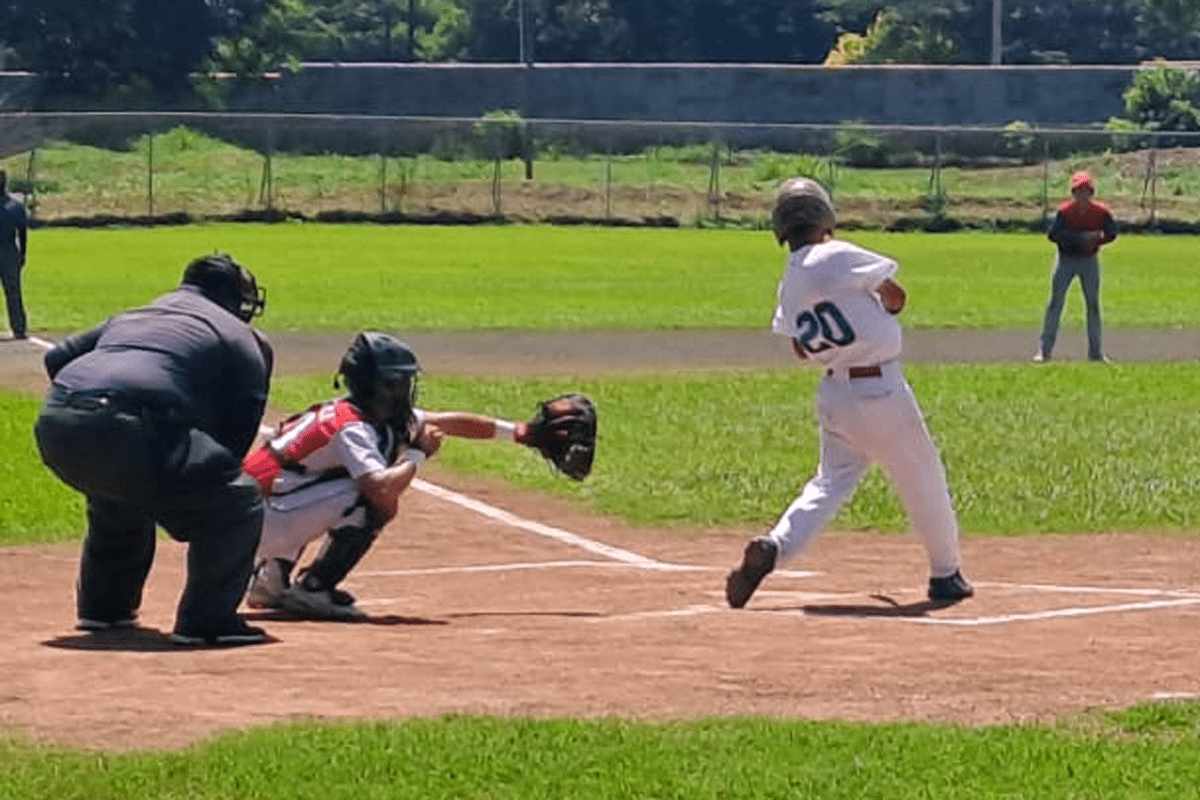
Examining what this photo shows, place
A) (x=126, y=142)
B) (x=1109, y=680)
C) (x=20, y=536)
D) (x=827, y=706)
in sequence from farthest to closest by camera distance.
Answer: (x=126, y=142) → (x=20, y=536) → (x=1109, y=680) → (x=827, y=706)

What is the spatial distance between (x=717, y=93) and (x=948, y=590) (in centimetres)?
7343

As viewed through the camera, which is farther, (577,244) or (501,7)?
(501,7)

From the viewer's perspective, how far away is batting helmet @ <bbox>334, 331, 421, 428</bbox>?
10.9 m

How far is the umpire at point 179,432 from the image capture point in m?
9.80

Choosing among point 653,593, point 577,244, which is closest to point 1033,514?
point 653,593

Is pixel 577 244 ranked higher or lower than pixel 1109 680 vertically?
lower

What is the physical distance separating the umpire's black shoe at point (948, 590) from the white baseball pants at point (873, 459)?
0.09 metres

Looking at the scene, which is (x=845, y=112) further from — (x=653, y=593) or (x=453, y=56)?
(x=653, y=593)

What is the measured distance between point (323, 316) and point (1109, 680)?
962 inches

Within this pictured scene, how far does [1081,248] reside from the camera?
26938mm

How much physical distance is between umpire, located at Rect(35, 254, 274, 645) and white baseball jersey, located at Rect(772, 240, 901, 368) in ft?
7.71

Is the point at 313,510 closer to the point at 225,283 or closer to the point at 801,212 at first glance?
the point at 225,283

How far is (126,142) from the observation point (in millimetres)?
67000

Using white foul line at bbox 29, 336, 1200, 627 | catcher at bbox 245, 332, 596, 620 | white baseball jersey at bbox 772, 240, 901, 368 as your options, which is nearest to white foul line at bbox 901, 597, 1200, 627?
white foul line at bbox 29, 336, 1200, 627
